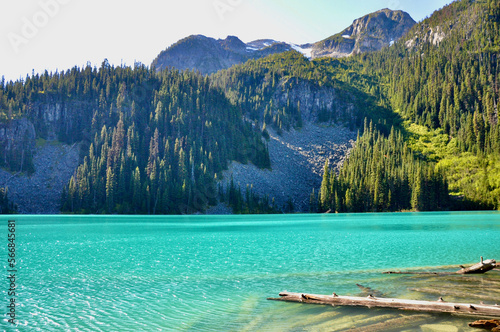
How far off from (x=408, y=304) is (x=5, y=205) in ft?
550

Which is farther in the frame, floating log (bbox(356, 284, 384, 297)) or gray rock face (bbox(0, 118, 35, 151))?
gray rock face (bbox(0, 118, 35, 151))

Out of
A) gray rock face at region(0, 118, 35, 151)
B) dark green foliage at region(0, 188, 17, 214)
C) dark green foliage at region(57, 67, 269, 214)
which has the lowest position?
dark green foliage at region(0, 188, 17, 214)

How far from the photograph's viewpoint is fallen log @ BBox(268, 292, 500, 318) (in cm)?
1269

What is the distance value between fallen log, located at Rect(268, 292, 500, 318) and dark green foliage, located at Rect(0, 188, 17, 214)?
162 m

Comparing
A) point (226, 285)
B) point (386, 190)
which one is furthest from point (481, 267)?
point (386, 190)

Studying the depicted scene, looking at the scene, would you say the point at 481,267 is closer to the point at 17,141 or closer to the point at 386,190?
the point at 386,190

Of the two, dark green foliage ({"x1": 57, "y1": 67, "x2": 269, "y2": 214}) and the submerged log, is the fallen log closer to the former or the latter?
the submerged log

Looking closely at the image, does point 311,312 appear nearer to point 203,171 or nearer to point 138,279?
point 138,279

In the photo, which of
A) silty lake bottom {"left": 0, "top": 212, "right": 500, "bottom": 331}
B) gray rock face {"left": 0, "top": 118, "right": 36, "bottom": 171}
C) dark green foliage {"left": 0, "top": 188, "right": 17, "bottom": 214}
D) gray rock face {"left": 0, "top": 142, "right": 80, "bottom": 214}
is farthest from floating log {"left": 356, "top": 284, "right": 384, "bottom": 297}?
gray rock face {"left": 0, "top": 118, "right": 36, "bottom": 171}

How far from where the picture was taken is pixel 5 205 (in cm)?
14238

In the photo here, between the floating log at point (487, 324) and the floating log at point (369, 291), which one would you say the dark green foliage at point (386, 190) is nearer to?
the floating log at point (369, 291)

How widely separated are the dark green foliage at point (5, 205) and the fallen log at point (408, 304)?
16244cm

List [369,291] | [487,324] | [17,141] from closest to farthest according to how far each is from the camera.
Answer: [487,324] → [369,291] → [17,141]

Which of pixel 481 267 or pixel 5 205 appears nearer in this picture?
pixel 481 267
